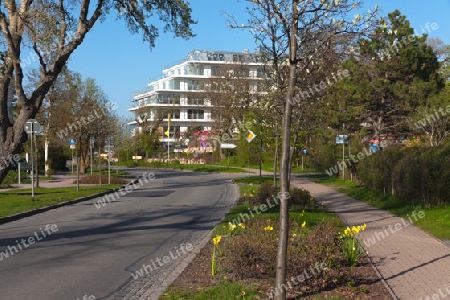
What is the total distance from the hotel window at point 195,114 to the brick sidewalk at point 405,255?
73.3 meters

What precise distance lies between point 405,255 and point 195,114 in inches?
3167

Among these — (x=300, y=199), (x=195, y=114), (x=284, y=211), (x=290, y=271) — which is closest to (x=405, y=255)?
(x=290, y=271)

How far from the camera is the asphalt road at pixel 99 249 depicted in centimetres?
739

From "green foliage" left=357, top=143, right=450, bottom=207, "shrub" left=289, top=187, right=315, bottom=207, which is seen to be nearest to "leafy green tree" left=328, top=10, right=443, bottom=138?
"green foliage" left=357, top=143, right=450, bottom=207

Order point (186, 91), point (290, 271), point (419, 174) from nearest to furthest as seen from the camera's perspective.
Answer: point (290, 271), point (419, 174), point (186, 91)

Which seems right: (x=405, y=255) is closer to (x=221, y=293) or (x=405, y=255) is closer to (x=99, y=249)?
(x=221, y=293)

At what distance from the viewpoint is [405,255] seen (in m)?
9.27

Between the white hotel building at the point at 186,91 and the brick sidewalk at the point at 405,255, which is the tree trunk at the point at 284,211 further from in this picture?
the white hotel building at the point at 186,91

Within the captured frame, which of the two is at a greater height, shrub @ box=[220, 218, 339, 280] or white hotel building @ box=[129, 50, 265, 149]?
white hotel building @ box=[129, 50, 265, 149]

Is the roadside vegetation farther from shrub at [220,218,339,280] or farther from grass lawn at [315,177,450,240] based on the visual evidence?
grass lawn at [315,177,450,240]

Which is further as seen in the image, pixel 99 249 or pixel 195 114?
pixel 195 114

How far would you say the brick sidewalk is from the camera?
692 cm

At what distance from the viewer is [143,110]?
77.1 meters

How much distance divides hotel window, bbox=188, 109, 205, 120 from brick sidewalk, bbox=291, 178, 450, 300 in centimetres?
7327
